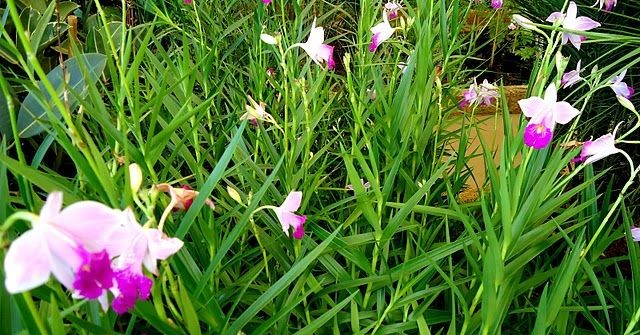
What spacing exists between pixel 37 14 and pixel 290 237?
0.74 meters

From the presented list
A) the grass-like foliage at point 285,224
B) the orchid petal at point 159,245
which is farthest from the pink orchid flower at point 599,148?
the orchid petal at point 159,245

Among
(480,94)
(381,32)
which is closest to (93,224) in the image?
(381,32)

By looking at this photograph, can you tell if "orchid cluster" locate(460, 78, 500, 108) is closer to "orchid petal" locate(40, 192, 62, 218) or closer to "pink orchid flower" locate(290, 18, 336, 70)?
"pink orchid flower" locate(290, 18, 336, 70)

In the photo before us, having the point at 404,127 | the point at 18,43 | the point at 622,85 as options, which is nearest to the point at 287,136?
the point at 404,127

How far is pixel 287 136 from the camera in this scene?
0.80m

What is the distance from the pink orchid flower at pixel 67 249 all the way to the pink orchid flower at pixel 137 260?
38mm

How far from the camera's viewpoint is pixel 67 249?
0.90 ft

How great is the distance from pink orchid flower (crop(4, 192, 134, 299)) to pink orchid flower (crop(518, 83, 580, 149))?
45 cm

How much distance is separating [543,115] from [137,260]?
1.47 feet

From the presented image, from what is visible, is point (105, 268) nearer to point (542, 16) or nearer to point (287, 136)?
point (287, 136)

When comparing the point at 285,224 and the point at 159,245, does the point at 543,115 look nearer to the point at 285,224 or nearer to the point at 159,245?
the point at 285,224

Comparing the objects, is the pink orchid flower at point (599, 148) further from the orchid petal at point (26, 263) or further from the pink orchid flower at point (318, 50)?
the orchid petal at point (26, 263)

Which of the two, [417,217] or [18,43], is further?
[18,43]

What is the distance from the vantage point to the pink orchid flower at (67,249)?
0.87ft
